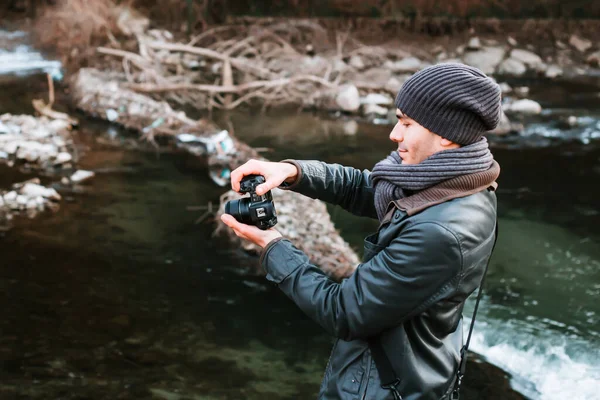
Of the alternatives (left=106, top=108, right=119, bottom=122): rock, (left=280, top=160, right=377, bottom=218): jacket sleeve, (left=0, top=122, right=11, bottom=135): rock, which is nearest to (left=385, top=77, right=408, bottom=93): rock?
(left=106, top=108, right=119, bottom=122): rock

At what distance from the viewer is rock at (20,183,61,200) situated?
5750 millimetres

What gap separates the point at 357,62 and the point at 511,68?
270 centimetres

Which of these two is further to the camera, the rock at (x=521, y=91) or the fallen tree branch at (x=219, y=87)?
the rock at (x=521, y=91)

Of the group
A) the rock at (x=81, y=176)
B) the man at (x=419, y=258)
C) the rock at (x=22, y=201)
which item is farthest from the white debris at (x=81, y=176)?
the man at (x=419, y=258)

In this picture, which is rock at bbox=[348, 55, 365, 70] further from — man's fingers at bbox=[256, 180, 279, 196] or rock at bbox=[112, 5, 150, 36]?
man's fingers at bbox=[256, 180, 279, 196]

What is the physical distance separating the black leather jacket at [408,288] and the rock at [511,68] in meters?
10.9

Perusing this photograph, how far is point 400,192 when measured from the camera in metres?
1.65

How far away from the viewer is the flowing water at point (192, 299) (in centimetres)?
354

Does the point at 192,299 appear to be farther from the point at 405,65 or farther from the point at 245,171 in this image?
the point at 405,65

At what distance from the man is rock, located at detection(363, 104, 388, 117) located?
7698 millimetres

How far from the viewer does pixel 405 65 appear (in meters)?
11.8

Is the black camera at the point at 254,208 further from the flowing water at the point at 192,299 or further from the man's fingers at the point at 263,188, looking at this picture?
the flowing water at the point at 192,299

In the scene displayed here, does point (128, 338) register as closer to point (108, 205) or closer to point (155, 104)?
point (108, 205)

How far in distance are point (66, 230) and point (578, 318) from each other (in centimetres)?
361
